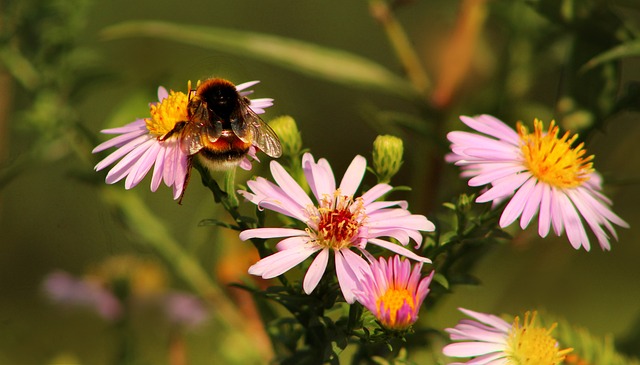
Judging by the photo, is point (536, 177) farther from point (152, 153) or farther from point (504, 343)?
point (152, 153)

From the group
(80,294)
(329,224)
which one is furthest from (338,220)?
(80,294)

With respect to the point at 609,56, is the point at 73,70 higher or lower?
higher

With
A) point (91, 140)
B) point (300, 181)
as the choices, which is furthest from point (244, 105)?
point (91, 140)

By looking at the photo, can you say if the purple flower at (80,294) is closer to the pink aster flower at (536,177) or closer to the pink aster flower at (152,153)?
the pink aster flower at (152,153)

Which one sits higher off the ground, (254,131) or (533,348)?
(254,131)

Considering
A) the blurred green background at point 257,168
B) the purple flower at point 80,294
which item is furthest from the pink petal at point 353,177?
the purple flower at point 80,294

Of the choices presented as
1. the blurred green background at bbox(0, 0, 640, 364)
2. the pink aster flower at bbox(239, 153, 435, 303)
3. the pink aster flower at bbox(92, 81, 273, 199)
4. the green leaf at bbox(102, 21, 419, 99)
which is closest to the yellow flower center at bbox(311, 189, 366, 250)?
the pink aster flower at bbox(239, 153, 435, 303)

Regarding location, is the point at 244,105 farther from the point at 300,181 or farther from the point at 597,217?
the point at 597,217
